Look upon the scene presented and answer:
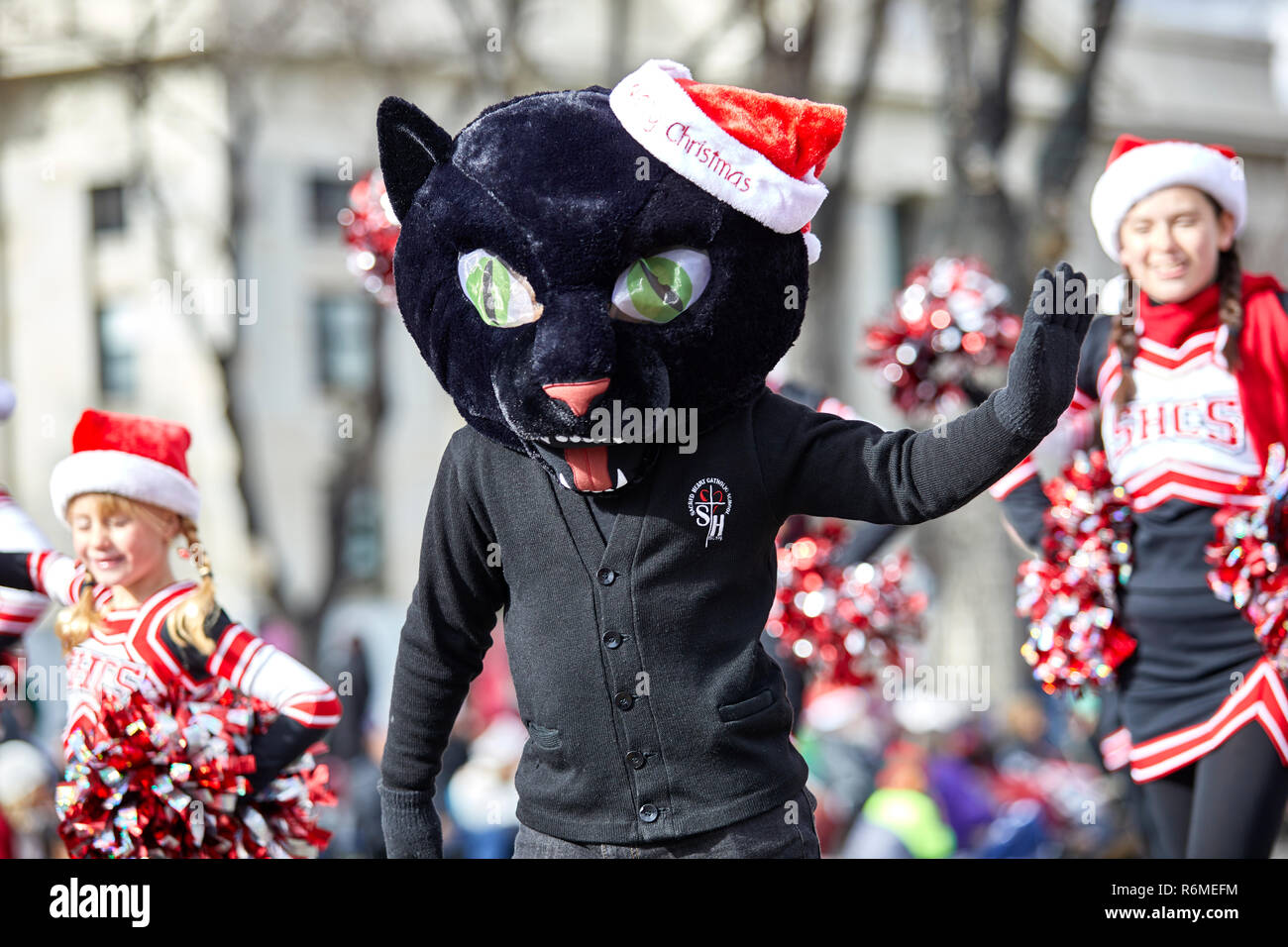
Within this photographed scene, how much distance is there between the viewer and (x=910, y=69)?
760 inches

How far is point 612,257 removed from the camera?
2.80 m

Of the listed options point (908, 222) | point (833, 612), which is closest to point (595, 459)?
point (833, 612)

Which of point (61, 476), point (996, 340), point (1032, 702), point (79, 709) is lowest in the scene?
point (1032, 702)

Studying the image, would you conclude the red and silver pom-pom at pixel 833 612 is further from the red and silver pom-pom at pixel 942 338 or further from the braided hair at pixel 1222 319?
the braided hair at pixel 1222 319

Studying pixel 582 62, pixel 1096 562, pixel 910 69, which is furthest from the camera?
pixel 910 69

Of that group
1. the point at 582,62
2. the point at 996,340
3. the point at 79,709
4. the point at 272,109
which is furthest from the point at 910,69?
the point at 79,709

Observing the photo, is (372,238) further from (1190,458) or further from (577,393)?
(1190,458)

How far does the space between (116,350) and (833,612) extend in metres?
14.8

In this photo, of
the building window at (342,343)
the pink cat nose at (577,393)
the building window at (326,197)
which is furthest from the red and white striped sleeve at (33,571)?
the building window at (342,343)

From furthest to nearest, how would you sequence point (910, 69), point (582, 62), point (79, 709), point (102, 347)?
point (910, 69)
point (102, 347)
point (582, 62)
point (79, 709)

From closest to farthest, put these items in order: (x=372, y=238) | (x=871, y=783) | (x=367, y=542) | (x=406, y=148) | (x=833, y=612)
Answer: (x=406, y=148) < (x=372, y=238) < (x=833, y=612) < (x=871, y=783) < (x=367, y=542)

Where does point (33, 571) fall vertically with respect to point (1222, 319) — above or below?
below
